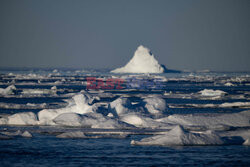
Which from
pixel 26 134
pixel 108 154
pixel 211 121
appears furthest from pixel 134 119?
pixel 108 154

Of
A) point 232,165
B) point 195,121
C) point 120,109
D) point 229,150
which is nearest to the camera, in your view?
point 232,165

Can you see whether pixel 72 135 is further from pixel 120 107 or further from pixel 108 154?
pixel 120 107

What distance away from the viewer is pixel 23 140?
22703 millimetres

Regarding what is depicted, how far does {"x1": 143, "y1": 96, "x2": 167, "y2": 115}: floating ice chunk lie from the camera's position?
32763 mm

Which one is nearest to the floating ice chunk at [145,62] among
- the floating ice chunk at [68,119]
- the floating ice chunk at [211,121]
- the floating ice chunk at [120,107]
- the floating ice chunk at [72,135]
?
the floating ice chunk at [120,107]

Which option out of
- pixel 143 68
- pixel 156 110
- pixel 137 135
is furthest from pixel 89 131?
pixel 143 68

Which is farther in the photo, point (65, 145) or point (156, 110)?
point (156, 110)

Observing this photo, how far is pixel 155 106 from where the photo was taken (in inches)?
1314

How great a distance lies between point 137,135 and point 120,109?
6.99 m

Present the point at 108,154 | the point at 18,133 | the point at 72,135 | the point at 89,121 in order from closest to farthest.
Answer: the point at 108,154 → the point at 72,135 → the point at 18,133 → the point at 89,121

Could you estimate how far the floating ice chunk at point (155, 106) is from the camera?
32.8m

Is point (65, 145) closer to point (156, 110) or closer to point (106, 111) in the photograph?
point (106, 111)

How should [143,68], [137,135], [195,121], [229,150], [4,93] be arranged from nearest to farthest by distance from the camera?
[229,150]
[137,135]
[195,121]
[4,93]
[143,68]

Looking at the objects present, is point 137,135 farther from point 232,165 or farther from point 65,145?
point 232,165
